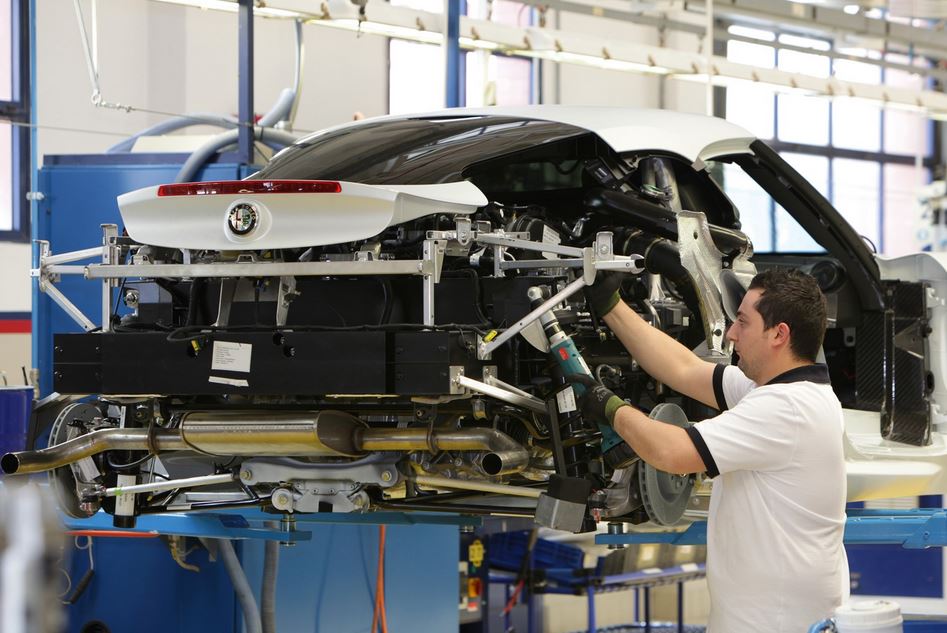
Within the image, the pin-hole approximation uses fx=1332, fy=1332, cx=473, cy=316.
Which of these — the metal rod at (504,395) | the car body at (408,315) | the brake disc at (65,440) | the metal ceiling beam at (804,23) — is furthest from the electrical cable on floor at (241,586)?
the metal ceiling beam at (804,23)

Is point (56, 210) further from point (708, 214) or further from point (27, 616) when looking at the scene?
point (27, 616)

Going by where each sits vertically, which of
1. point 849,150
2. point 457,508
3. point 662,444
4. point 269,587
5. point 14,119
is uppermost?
point 849,150

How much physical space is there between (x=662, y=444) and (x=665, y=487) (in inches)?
28.1

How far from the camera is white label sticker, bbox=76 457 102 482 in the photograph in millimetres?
4418

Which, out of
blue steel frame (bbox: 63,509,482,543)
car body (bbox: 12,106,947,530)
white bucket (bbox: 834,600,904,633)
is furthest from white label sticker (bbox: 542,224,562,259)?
white bucket (bbox: 834,600,904,633)

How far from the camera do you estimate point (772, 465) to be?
3.35m

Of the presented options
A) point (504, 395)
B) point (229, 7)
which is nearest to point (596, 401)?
point (504, 395)

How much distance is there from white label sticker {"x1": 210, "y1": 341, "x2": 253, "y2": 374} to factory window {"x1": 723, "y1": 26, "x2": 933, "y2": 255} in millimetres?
13305

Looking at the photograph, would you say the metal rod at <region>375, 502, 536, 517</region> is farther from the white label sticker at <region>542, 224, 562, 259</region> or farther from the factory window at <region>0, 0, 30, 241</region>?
the factory window at <region>0, 0, 30, 241</region>

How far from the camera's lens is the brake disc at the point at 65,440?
441cm

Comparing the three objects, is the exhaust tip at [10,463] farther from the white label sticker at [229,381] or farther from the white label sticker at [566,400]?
the white label sticker at [566,400]

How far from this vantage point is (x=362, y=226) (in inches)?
143

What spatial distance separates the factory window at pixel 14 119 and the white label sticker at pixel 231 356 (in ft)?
24.2

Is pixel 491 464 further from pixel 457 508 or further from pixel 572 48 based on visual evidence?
pixel 572 48
